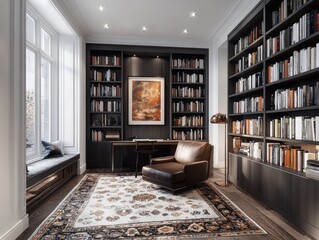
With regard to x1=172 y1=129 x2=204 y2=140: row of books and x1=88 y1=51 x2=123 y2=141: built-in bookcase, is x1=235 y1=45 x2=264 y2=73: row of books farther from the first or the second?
x1=88 y1=51 x2=123 y2=141: built-in bookcase

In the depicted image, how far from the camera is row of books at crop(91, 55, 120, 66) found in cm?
507

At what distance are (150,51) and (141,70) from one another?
0.54m

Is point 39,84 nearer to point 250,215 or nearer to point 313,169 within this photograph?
point 250,215

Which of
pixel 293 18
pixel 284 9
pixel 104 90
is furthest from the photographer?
pixel 104 90

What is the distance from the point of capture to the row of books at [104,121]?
5141 millimetres

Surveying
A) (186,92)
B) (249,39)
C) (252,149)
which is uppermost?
(249,39)

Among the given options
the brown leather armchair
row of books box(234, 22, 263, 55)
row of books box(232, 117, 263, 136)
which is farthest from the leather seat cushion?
row of books box(234, 22, 263, 55)

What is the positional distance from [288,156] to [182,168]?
1.52 m

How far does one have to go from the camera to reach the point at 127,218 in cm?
247

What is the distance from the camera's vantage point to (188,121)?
539 centimetres

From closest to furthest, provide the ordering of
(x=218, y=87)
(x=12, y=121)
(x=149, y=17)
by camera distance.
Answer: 1. (x=12, y=121)
2. (x=149, y=17)
3. (x=218, y=87)

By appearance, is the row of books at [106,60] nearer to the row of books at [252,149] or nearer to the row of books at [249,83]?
the row of books at [249,83]

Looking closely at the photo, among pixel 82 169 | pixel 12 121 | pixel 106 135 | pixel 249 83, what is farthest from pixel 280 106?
pixel 82 169

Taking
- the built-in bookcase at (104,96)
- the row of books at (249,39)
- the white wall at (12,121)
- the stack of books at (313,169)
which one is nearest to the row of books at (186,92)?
the built-in bookcase at (104,96)
